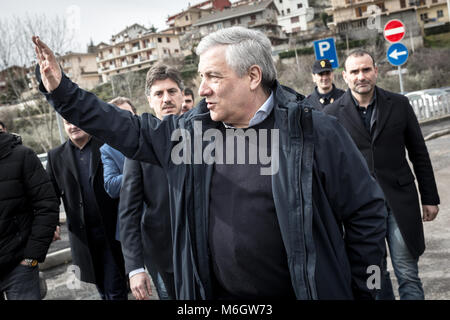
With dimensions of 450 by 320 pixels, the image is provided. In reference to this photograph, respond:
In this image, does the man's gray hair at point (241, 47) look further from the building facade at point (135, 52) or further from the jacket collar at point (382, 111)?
the building facade at point (135, 52)

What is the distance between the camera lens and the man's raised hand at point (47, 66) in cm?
200

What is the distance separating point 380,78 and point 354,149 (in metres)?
34.7

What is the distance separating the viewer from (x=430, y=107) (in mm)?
17812

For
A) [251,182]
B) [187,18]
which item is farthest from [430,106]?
[187,18]

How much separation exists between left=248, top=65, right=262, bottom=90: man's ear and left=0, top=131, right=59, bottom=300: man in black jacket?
221cm

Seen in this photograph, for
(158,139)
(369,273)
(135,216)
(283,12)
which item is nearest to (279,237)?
(369,273)

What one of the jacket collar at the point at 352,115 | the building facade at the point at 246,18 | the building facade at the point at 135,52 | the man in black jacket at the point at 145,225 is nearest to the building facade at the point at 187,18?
the building facade at the point at 135,52

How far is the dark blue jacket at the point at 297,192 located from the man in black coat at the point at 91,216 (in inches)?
73.3

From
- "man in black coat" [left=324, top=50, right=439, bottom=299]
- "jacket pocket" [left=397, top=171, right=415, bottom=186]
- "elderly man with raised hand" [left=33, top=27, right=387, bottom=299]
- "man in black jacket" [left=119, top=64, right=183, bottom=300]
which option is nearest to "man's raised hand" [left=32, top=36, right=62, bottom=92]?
"elderly man with raised hand" [left=33, top=27, right=387, bottom=299]

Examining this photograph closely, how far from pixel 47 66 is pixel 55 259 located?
5.03 meters

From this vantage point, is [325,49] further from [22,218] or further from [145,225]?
[22,218]

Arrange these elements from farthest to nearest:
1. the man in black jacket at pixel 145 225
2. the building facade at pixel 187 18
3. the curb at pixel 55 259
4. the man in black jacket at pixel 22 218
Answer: the building facade at pixel 187 18, the curb at pixel 55 259, the man in black jacket at pixel 22 218, the man in black jacket at pixel 145 225

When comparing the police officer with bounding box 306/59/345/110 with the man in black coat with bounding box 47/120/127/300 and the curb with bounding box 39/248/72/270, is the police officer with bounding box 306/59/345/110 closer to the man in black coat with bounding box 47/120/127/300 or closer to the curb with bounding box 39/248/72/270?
the man in black coat with bounding box 47/120/127/300

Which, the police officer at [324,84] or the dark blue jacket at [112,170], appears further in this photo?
the police officer at [324,84]
